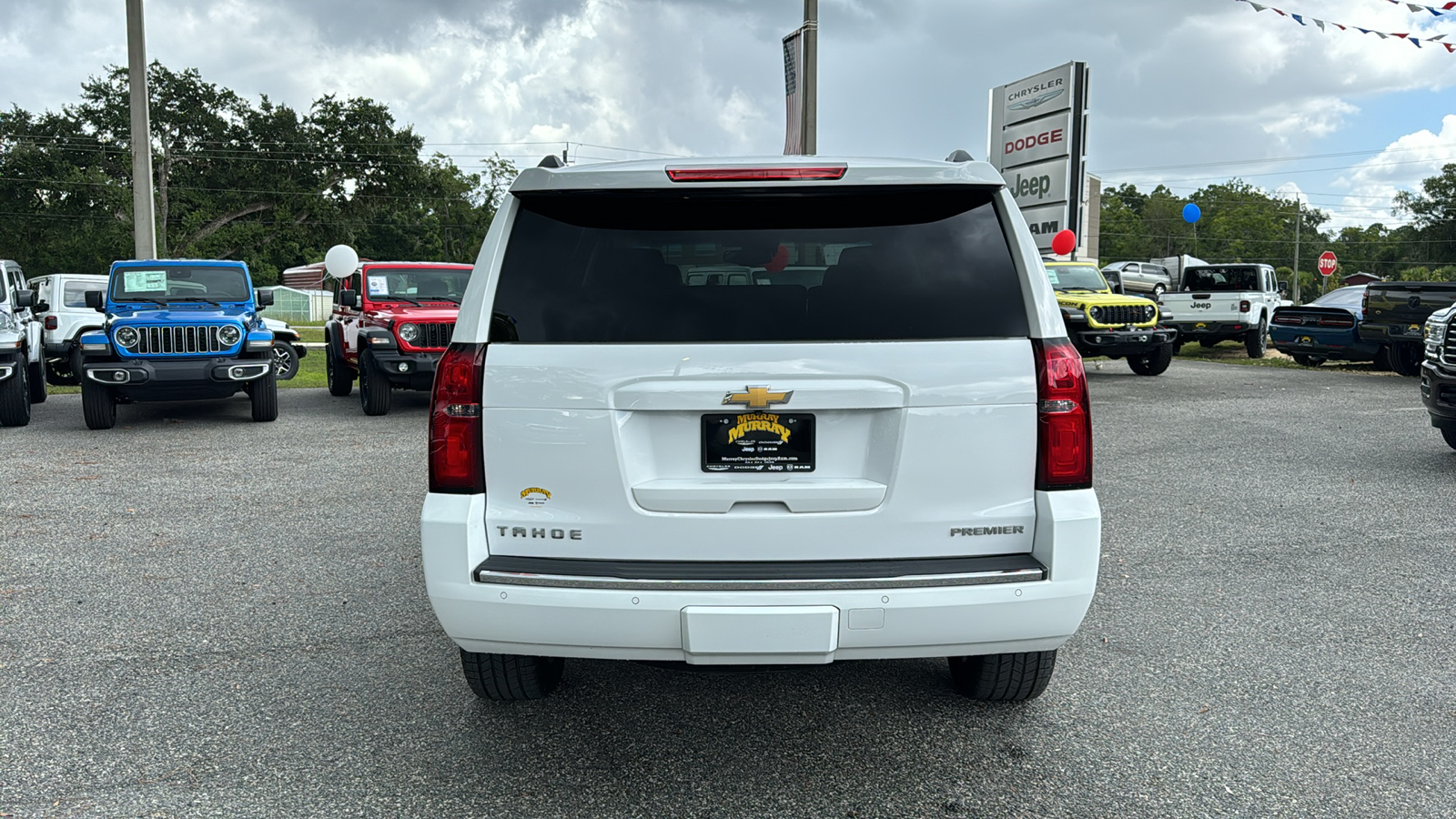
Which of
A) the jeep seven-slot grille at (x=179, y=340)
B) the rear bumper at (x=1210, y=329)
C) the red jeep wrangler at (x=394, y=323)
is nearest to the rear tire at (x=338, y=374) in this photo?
the red jeep wrangler at (x=394, y=323)

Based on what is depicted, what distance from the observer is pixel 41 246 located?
53.7 meters

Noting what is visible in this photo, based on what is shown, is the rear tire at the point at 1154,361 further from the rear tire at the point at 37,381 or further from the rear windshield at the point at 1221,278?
the rear tire at the point at 37,381

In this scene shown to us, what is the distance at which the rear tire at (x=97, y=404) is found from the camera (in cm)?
1133

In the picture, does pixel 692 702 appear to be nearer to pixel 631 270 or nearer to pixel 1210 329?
pixel 631 270

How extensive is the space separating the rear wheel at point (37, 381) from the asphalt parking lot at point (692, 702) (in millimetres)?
7132

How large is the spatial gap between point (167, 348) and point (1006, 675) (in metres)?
10.6

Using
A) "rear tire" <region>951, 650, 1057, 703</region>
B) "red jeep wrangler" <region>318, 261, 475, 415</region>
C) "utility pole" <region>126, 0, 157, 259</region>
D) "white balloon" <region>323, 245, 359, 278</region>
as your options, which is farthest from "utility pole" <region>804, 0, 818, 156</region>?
"white balloon" <region>323, 245, 359, 278</region>

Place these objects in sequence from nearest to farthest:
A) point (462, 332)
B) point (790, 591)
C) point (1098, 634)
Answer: point (790, 591) < point (462, 332) < point (1098, 634)

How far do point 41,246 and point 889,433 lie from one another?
61.7 m

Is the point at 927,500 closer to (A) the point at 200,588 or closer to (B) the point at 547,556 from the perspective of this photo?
(B) the point at 547,556

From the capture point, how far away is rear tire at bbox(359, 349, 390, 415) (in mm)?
12491

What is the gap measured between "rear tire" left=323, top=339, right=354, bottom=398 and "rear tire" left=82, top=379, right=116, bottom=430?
3.39 metres

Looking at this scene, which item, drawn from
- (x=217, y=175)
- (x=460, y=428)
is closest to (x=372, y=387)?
(x=460, y=428)

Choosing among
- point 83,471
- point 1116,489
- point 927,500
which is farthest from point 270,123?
point 927,500
